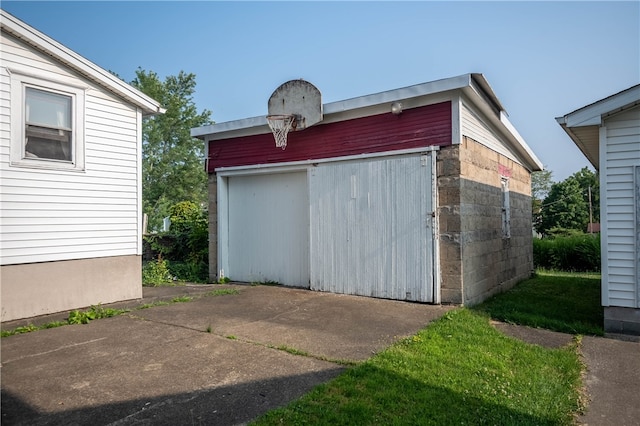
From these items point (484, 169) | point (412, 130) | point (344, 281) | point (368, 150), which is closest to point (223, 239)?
point (344, 281)

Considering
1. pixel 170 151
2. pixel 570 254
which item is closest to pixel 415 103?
pixel 570 254

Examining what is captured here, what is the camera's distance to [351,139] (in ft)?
24.5

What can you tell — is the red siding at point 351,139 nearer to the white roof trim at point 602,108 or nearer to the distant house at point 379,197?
the distant house at point 379,197

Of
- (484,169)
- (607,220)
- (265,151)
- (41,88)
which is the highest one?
(41,88)

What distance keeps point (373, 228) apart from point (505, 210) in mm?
4161

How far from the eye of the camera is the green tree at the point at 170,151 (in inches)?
1435

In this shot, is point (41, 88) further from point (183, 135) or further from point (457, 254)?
point (183, 135)

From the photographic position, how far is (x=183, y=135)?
38406 mm

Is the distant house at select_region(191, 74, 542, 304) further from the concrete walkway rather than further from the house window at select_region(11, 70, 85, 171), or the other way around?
the house window at select_region(11, 70, 85, 171)

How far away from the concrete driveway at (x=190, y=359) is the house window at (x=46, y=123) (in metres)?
2.74

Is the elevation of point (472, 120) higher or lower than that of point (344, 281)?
higher

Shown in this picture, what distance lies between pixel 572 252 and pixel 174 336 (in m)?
16.9

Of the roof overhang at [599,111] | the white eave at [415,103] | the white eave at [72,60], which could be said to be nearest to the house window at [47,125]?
the white eave at [72,60]

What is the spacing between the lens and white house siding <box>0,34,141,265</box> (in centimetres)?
577
